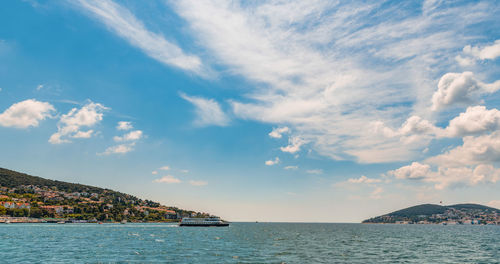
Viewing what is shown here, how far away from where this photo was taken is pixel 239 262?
58.7 meters

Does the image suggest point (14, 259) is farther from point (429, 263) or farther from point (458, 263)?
point (458, 263)

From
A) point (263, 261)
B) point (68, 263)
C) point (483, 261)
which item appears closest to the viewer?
point (68, 263)

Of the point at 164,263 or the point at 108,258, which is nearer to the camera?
the point at 164,263

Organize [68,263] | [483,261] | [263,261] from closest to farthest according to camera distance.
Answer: [68,263] < [263,261] < [483,261]

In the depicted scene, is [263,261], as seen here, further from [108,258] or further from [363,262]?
[108,258]

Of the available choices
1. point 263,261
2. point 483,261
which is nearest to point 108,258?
point 263,261

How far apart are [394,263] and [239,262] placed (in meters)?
28.9

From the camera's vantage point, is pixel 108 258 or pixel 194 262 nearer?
pixel 194 262

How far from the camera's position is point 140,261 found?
196ft

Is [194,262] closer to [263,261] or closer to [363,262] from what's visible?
[263,261]

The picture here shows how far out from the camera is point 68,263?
2224 inches

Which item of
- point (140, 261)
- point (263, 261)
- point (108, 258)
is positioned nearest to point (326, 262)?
point (263, 261)

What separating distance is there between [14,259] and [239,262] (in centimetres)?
4263

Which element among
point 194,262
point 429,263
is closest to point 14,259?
point 194,262
